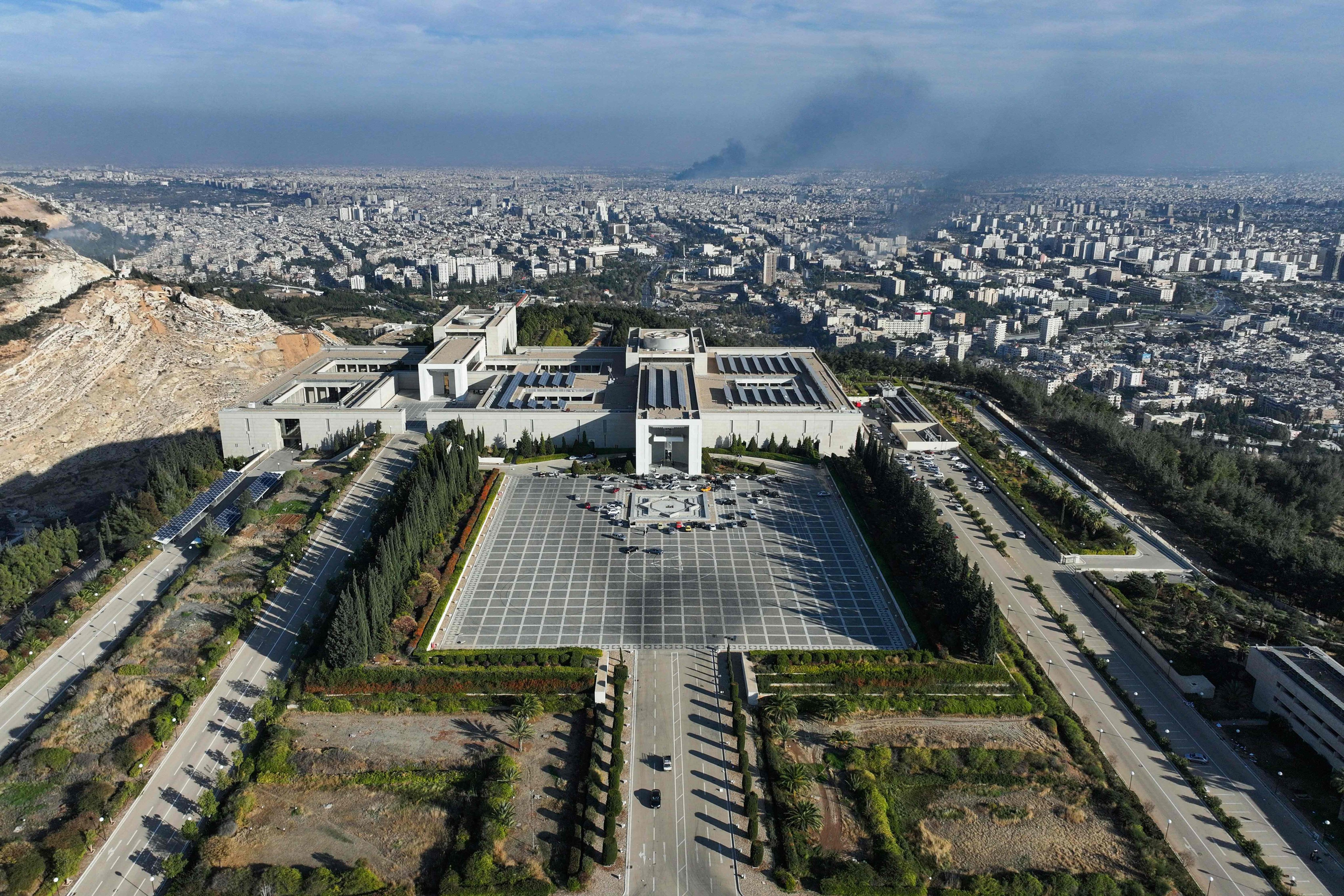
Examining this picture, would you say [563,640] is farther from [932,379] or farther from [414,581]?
[932,379]

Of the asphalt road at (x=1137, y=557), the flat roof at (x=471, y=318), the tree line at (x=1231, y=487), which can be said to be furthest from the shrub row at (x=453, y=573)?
the tree line at (x=1231, y=487)

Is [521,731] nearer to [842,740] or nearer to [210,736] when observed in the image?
[210,736]

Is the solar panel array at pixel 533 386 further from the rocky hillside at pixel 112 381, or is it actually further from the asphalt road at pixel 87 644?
the rocky hillside at pixel 112 381

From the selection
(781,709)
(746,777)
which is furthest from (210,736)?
Result: (781,709)

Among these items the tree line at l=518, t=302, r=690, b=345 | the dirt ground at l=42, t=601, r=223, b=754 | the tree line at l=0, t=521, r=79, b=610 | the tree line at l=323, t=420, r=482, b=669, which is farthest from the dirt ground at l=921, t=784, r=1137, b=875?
the tree line at l=518, t=302, r=690, b=345

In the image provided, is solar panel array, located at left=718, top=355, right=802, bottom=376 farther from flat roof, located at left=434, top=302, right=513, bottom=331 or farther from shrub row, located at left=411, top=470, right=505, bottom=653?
shrub row, located at left=411, top=470, right=505, bottom=653

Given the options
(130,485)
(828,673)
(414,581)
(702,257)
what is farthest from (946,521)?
(702,257)
